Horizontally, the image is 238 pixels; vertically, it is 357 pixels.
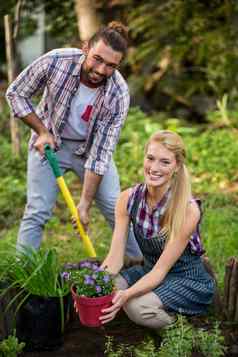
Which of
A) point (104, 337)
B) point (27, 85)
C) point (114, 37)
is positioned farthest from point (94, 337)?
point (114, 37)

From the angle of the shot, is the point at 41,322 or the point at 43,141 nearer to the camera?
the point at 41,322

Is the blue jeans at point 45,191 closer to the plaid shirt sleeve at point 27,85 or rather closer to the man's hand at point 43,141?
the man's hand at point 43,141

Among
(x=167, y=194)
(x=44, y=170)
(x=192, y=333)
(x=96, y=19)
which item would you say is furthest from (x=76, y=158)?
(x=96, y=19)

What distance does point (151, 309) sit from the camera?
9.62 feet

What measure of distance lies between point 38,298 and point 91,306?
239 millimetres

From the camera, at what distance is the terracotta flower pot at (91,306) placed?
2.74m

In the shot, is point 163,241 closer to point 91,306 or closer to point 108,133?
point 91,306

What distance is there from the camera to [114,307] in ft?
9.09

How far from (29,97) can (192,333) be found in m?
1.40

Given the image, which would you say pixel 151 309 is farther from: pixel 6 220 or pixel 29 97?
pixel 6 220

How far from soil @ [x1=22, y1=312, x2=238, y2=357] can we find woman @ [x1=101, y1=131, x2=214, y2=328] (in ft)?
0.32

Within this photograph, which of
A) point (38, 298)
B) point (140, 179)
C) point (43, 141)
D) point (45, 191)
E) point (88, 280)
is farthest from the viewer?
point (140, 179)

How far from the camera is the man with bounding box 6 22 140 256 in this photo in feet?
10.7

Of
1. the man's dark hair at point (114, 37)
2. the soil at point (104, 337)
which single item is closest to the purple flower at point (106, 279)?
the soil at point (104, 337)
